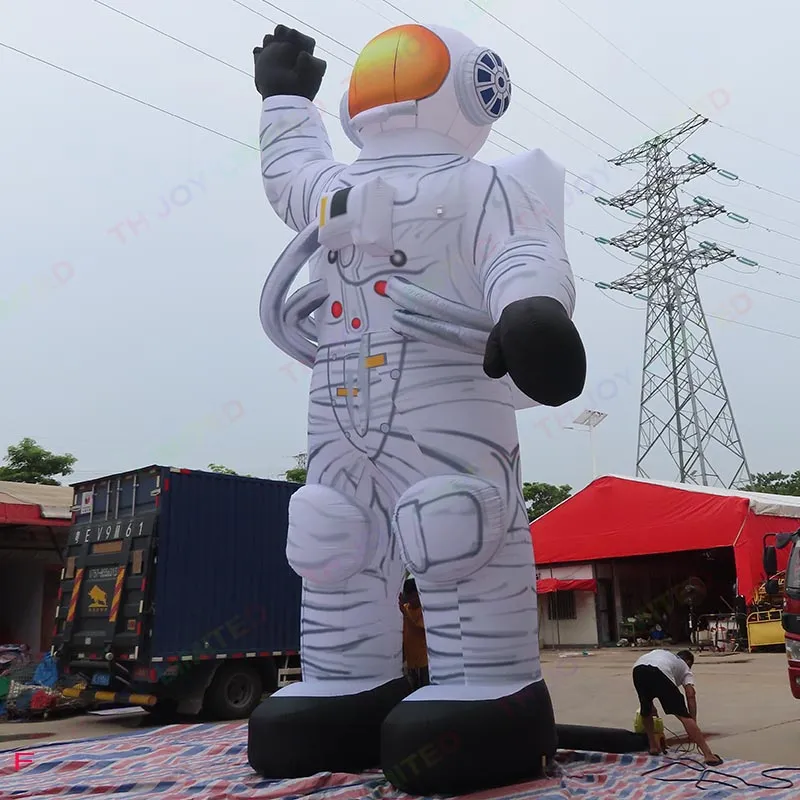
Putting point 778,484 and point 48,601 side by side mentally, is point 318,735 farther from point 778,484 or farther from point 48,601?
point 778,484

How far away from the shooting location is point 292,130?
4.57 meters

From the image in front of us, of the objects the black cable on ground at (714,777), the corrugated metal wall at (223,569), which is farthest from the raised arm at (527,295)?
the corrugated metal wall at (223,569)

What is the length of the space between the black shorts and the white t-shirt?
4 cm

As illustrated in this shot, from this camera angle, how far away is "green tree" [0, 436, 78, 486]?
19.2 m

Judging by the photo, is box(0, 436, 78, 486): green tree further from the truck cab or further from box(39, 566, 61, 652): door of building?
the truck cab

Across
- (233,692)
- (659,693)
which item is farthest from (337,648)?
(233,692)

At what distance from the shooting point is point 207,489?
795cm

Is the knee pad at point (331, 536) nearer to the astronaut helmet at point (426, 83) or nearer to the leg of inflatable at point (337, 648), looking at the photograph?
the leg of inflatable at point (337, 648)

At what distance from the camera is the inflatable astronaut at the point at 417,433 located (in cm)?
351

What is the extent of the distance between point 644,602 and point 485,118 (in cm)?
1536

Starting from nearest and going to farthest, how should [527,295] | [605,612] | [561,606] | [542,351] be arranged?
[542,351]
[527,295]
[605,612]
[561,606]

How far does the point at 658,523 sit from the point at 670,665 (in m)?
11.1

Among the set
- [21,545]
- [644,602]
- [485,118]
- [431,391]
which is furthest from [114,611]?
[644,602]

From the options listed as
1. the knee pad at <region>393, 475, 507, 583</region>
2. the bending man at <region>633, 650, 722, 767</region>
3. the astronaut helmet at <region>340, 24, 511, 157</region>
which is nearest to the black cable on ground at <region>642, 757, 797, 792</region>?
the bending man at <region>633, 650, 722, 767</region>
